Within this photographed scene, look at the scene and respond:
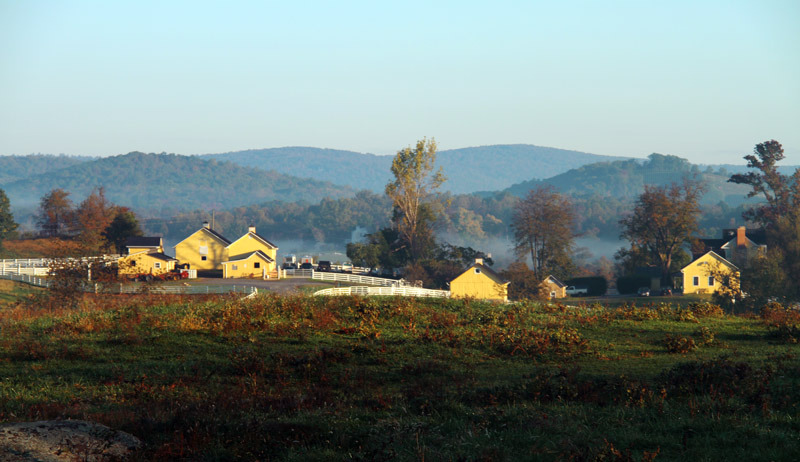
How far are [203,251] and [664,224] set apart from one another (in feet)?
165

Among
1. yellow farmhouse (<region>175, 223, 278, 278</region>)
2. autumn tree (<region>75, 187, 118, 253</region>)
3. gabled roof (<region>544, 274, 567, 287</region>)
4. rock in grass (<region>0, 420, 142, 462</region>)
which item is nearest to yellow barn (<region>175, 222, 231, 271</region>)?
yellow farmhouse (<region>175, 223, 278, 278</region>)

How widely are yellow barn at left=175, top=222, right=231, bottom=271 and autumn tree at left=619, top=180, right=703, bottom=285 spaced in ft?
150

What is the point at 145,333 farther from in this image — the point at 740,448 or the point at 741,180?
the point at 741,180

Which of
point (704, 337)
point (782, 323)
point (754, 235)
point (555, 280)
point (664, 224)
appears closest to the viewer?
point (704, 337)

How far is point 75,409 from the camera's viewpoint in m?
10.7

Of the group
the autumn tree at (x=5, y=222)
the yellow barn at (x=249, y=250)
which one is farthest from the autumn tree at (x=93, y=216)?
the yellow barn at (x=249, y=250)

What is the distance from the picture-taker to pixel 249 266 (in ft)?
223

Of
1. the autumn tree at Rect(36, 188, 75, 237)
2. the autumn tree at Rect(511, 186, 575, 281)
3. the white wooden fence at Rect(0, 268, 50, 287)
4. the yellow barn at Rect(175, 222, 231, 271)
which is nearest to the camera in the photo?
the white wooden fence at Rect(0, 268, 50, 287)

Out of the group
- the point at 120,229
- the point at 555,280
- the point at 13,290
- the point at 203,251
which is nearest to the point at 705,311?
the point at 13,290

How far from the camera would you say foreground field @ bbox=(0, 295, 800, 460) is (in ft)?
27.8

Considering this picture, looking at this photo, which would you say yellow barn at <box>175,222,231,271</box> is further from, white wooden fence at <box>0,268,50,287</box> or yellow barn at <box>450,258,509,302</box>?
yellow barn at <box>450,258,509,302</box>

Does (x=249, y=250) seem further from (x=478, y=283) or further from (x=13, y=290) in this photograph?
(x=13, y=290)

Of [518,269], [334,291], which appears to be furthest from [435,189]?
[334,291]

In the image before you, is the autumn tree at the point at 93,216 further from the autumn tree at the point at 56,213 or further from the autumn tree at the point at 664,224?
the autumn tree at the point at 664,224
